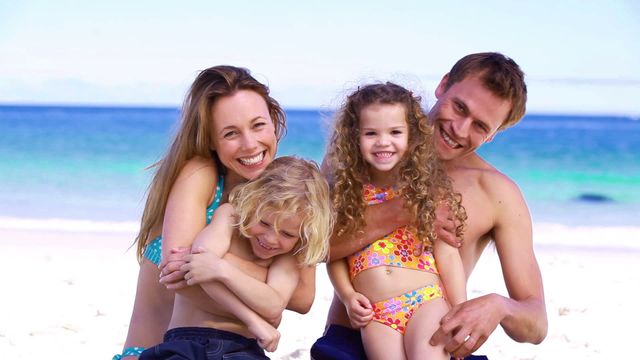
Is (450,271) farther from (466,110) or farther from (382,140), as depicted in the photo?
(466,110)

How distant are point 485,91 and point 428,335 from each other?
114 centimetres

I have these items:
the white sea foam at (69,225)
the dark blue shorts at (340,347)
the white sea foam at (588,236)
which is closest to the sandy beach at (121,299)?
the white sea foam at (588,236)

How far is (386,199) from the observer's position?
12.1 ft

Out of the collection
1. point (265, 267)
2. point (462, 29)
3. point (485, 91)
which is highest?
point (485, 91)

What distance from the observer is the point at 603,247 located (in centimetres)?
1087

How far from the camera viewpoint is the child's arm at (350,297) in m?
3.51

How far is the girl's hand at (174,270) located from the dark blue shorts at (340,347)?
64cm

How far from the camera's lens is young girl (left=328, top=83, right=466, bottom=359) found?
3525 mm

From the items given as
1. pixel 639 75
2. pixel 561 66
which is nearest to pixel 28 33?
pixel 561 66

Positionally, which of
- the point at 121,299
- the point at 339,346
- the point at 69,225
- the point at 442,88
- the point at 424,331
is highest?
the point at 442,88

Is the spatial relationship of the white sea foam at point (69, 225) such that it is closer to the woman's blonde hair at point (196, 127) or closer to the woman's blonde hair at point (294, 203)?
the woman's blonde hair at point (196, 127)

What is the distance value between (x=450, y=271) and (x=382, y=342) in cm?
41

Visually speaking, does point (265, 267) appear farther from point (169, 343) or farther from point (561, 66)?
point (561, 66)

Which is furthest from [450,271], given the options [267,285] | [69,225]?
[69,225]
